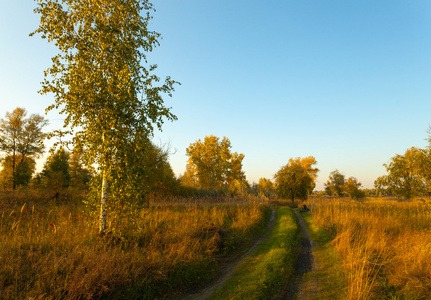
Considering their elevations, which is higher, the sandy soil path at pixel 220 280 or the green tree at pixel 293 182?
the green tree at pixel 293 182

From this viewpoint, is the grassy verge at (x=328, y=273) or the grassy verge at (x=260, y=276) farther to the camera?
the grassy verge at (x=328, y=273)

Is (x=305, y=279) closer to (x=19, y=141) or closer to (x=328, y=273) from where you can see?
(x=328, y=273)

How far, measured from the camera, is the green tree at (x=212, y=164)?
43219mm

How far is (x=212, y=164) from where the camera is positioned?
4394 cm

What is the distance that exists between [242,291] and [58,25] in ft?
31.9

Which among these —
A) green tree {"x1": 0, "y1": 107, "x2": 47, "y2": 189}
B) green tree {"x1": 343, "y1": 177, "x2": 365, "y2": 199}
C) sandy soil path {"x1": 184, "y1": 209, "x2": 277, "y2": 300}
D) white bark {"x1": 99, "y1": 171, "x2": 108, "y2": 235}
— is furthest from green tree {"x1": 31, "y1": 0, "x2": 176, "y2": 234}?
green tree {"x1": 343, "y1": 177, "x2": 365, "y2": 199}

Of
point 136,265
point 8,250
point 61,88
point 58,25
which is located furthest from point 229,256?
point 58,25

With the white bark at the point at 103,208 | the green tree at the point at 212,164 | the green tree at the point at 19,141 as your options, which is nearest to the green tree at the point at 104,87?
the white bark at the point at 103,208

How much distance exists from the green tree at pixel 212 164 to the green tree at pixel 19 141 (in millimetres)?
24735

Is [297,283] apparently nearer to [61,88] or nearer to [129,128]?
[129,128]

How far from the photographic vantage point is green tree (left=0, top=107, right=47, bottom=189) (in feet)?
92.0

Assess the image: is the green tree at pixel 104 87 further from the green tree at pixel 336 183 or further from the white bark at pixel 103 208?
the green tree at pixel 336 183

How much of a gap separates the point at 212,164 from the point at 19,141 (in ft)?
98.0

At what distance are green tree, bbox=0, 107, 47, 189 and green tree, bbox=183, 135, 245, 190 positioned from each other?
81.2ft
